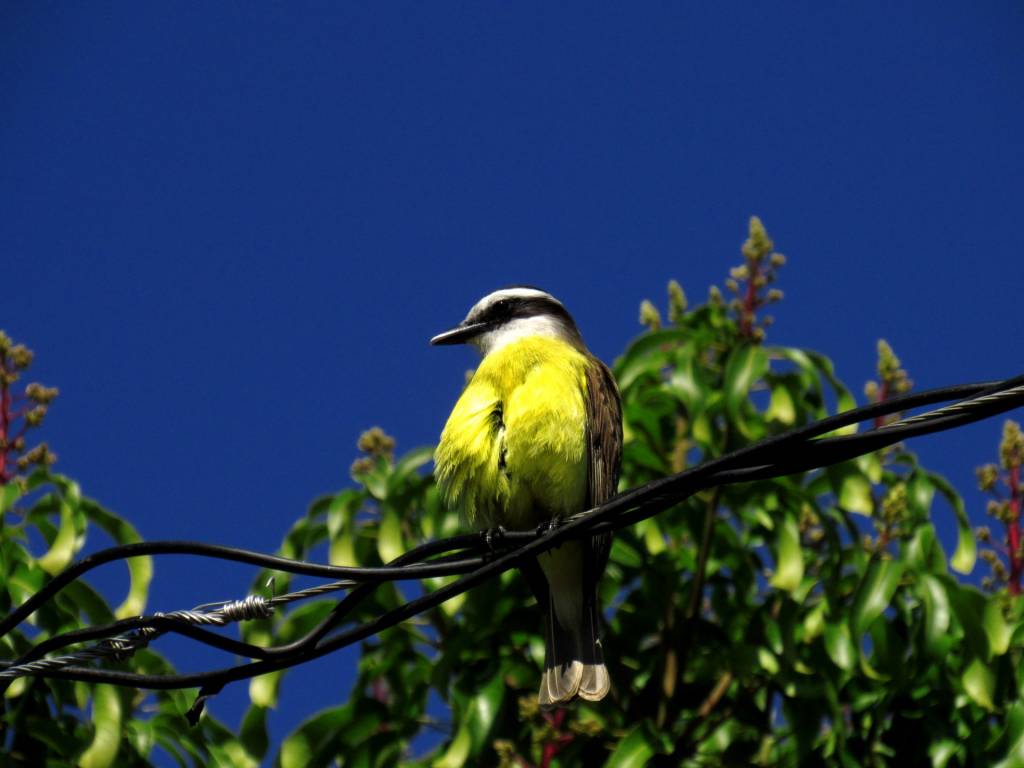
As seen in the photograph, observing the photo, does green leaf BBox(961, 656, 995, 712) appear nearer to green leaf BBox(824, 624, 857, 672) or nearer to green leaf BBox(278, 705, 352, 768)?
green leaf BBox(824, 624, 857, 672)

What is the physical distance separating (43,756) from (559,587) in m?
1.80

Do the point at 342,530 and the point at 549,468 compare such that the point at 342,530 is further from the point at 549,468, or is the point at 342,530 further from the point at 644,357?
the point at 644,357

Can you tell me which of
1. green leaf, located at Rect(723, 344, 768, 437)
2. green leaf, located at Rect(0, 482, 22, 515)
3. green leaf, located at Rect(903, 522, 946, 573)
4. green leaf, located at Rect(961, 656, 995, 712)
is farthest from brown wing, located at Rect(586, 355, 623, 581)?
green leaf, located at Rect(0, 482, 22, 515)

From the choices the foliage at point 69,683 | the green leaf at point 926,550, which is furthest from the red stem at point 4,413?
the green leaf at point 926,550

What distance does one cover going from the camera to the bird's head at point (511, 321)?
552cm

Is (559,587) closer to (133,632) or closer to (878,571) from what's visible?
(878,571)

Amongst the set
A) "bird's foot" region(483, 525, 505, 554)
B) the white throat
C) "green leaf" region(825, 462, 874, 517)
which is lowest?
"bird's foot" region(483, 525, 505, 554)

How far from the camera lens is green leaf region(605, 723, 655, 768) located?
4.57 m

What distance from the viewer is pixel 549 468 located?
4.68m

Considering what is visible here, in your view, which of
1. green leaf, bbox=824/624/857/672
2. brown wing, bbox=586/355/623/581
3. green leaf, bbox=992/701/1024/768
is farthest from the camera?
brown wing, bbox=586/355/623/581

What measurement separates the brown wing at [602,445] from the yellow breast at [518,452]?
0.04 meters

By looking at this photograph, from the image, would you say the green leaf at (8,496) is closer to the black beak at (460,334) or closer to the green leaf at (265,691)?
the green leaf at (265,691)

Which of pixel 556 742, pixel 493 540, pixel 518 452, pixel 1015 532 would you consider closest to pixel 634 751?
pixel 556 742

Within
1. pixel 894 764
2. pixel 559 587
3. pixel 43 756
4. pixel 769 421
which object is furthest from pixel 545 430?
pixel 43 756
